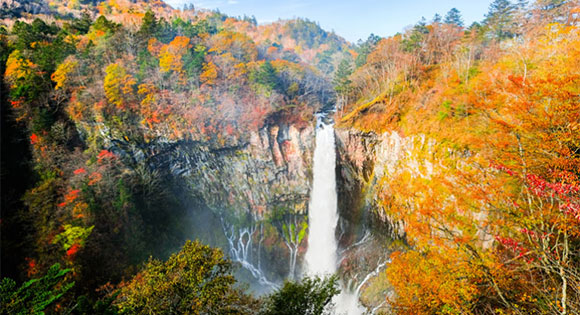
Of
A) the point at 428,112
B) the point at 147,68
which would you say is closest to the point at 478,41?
the point at 428,112

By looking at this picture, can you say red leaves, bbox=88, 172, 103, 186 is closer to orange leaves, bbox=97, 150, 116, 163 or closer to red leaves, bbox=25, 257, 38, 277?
orange leaves, bbox=97, 150, 116, 163

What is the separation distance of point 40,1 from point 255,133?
167ft

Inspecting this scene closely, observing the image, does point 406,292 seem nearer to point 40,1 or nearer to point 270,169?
point 270,169

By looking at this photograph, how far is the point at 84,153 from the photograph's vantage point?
18203mm

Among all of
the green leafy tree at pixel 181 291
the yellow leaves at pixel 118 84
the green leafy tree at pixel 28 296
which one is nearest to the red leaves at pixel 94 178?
the yellow leaves at pixel 118 84

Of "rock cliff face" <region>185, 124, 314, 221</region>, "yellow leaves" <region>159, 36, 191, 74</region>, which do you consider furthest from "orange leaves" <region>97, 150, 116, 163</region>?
"yellow leaves" <region>159, 36, 191, 74</region>

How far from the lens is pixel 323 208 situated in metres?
22.0

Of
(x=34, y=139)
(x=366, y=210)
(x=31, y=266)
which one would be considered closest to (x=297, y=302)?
(x=366, y=210)

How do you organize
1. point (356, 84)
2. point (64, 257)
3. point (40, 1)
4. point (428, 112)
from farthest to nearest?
point (40, 1)
point (356, 84)
point (428, 112)
point (64, 257)

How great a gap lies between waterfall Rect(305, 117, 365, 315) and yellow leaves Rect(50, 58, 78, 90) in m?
22.3

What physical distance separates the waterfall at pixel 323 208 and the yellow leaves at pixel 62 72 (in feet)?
73.2

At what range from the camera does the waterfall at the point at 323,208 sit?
20.8 metres

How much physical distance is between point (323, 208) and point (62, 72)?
84.0 ft

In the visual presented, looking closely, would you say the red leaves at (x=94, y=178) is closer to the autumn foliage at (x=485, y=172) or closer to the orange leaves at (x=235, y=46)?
the orange leaves at (x=235, y=46)
